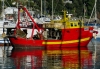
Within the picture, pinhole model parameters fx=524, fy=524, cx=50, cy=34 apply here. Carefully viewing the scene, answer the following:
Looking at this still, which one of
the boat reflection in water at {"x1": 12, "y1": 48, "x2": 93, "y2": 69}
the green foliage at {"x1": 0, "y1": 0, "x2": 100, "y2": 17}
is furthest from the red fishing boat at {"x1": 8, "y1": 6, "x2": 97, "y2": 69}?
the green foliage at {"x1": 0, "y1": 0, "x2": 100, "y2": 17}

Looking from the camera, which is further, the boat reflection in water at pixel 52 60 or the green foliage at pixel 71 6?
the green foliage at pixel 71 6

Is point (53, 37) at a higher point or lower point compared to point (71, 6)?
higher

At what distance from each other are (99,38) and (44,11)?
119 feet

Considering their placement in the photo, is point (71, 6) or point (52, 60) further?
point (71, 6)

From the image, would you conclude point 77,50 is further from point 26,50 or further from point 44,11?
point 44,11

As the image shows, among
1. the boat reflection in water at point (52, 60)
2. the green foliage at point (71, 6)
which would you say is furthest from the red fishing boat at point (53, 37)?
the green foliage at point (71, 6)

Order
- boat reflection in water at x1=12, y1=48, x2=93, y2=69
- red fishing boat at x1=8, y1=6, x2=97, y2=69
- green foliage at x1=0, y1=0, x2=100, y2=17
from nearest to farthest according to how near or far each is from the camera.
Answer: boat reflection in water at x1=12, y1=48, x2=93, y2=69, red fishing boat at x1=8, y1=6, x2=97, y2=69, green foliage at x1=0, y1=0, x2=100, y2=17

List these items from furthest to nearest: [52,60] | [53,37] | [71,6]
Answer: [71,6]
[53,37]
[52,60]

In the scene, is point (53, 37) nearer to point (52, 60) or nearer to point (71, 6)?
point (52, 60)

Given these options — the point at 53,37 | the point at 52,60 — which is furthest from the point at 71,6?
the point at 52,60

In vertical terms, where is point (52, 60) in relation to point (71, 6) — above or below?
above

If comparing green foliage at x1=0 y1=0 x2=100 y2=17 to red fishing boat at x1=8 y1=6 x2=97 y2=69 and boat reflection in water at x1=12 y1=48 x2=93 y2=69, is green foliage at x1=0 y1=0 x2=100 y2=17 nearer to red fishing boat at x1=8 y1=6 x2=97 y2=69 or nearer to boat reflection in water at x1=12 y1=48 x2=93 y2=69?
red fishing boat at x1=8 y1=6 x2=97 y2=69

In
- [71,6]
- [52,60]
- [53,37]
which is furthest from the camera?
[71,6]

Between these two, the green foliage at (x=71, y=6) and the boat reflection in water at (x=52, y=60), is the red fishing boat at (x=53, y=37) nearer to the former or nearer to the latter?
the boat reflection in water at (x=52, y=60)
